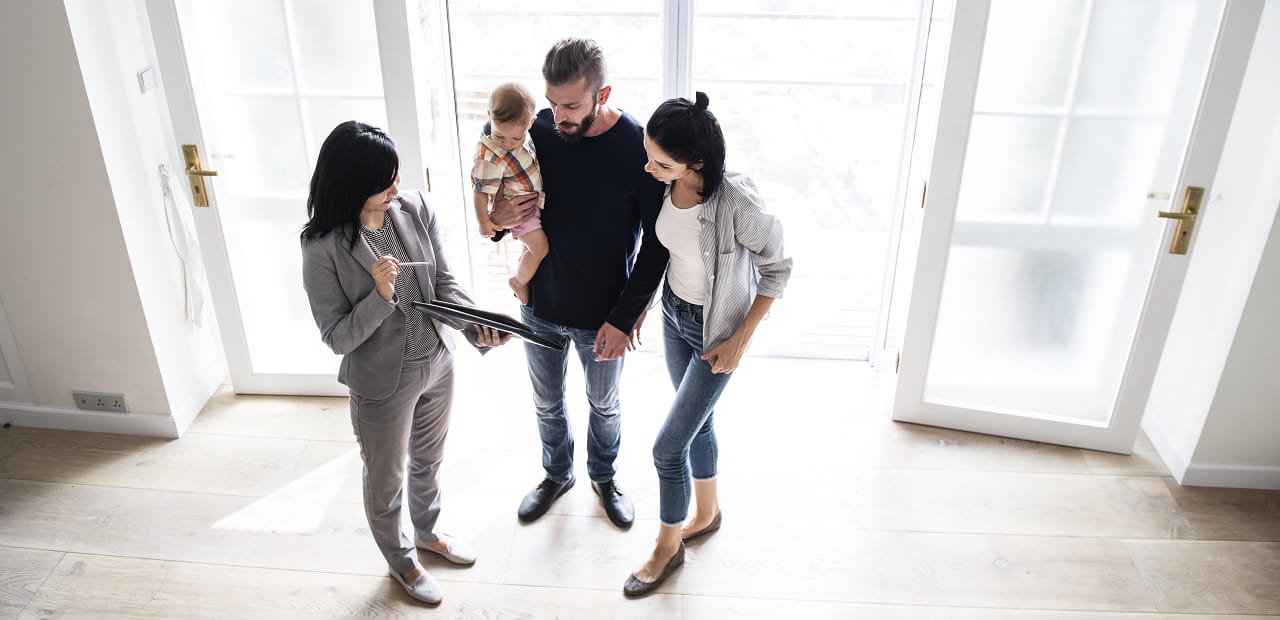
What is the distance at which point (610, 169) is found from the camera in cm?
199

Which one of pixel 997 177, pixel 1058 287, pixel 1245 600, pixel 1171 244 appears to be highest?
pixel 997 177

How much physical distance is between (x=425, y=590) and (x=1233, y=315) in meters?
2.46

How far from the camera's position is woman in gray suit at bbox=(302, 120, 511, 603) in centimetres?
174

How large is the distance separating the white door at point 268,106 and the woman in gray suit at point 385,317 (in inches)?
31.0

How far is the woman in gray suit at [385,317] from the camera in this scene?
1743mm

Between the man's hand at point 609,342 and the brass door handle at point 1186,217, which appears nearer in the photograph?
the man's hand at point 609,342

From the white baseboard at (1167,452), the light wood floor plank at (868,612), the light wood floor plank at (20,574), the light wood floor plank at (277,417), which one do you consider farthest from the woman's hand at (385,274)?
the white baseboard at (1167,452)

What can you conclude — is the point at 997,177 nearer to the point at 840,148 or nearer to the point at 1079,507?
the point at 840,148

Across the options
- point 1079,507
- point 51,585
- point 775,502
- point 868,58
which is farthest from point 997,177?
point 51,585

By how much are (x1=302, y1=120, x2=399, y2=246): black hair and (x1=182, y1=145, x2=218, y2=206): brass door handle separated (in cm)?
118

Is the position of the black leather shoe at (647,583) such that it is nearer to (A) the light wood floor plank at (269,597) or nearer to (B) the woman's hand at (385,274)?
(A) the light wood floor plank at (269,597)

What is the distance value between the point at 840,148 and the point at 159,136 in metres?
2.31

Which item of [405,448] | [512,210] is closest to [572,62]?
[512,210]

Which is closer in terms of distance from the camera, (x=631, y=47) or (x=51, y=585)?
(x=51, y=585)
